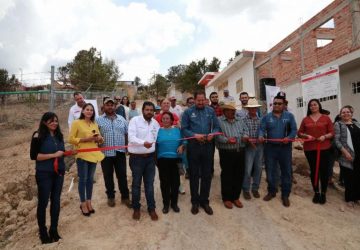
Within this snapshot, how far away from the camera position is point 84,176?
15.2 feet

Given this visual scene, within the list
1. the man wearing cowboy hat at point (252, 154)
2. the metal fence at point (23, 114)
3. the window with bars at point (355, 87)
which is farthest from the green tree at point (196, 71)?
the man wearing cowboy hat at point (252, 154)

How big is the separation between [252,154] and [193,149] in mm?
1337

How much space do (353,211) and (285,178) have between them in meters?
1.35

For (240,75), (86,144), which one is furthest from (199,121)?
(240,75)

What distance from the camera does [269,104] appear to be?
760 centimetres

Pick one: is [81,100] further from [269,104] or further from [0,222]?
[269,104]

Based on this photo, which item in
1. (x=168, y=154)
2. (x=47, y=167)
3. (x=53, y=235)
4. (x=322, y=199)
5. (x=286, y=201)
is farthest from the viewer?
(x=322, y=199)

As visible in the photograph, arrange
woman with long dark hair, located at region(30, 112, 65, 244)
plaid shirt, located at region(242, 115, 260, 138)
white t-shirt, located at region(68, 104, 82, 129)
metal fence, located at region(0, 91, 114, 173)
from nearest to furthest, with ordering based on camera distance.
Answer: woman with long dark hair, located at region(30, 112, 65, 244)
plaid shirt, located at region(242, 115, 260, 138)
white t-shirt, located at region(68, 104, 82, 129)
metal fence, located at region(0, 91, 114, 173)

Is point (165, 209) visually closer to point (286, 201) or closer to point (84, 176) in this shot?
point (84, 176)

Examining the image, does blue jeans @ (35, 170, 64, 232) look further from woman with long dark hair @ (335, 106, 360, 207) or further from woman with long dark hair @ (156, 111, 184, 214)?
woman with long dark hair @ (335, 106, 360, 207)

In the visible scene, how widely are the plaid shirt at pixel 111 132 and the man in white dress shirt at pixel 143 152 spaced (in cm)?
47

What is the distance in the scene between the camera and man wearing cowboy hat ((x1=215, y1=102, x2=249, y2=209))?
4980 mm


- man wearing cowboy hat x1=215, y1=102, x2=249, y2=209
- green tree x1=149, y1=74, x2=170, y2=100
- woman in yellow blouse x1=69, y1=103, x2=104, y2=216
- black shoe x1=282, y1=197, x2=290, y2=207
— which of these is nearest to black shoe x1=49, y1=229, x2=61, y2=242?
woman in yellow blouse x1=69, y1=103, x2=104, y2=216

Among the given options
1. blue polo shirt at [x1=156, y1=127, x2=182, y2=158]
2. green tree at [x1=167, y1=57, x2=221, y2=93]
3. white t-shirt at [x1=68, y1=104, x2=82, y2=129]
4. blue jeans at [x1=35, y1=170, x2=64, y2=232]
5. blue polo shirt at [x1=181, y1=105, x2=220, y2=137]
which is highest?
green tree at [x1=167, y1=57, x2=221, y2=93]
